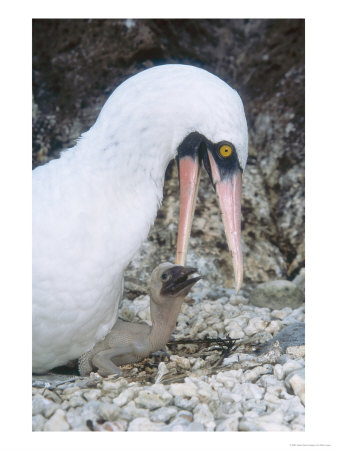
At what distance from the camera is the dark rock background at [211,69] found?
3379 millimetres

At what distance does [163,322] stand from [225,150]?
0.77m

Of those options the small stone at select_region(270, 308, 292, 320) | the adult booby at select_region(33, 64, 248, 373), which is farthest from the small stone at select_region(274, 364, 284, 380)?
the small stone at select_region(270, 308, 292, 320)

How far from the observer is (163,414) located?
1625mm

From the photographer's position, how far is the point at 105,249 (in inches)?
75.0

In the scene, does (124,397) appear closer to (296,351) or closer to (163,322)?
(163,322)

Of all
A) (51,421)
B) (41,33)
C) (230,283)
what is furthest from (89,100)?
(51,421)

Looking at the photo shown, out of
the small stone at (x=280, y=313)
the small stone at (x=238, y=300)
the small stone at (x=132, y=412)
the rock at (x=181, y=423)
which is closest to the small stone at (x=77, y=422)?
the small stone at (x=132, y=412)

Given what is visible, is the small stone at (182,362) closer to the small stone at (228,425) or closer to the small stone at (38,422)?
the small stone at (228,425)

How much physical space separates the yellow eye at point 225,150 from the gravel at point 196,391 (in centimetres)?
79

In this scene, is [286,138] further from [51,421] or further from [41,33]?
[51,421]

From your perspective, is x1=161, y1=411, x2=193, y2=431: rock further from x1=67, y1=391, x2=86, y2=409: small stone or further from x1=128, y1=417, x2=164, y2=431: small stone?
x1=67, y1=391, x2=86, y2=409: small stone

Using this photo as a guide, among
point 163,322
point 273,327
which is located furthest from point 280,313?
point 163,322

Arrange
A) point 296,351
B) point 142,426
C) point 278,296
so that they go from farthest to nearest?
1. point 278,296
2. point 296,351
3. point 142,426
